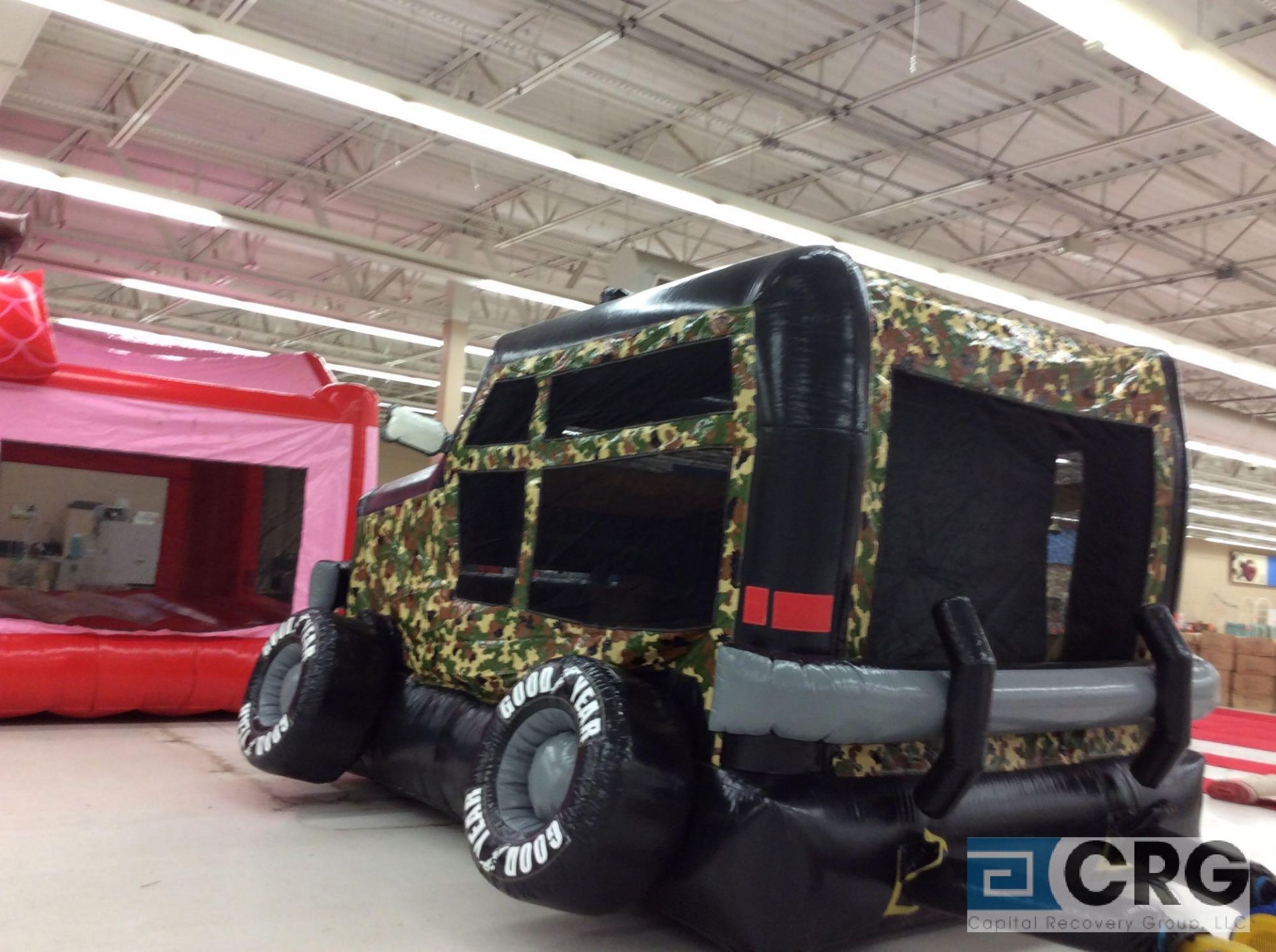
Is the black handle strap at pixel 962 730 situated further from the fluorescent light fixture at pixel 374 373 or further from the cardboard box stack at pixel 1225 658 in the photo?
the fluorescent light fixture at pixel 374 373

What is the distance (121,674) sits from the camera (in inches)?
194

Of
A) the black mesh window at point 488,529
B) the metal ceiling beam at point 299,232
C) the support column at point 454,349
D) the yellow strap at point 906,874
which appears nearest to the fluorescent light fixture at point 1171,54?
the black mesh window at point 488,529

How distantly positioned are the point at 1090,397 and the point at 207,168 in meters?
8.81

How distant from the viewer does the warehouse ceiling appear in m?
6.59

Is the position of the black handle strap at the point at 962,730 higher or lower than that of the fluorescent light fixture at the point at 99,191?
lower

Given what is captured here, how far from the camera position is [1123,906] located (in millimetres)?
2322

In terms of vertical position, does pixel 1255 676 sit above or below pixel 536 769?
below

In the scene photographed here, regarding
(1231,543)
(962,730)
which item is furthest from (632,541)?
(1231,543)

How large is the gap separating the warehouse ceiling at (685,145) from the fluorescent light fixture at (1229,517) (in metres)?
9.17

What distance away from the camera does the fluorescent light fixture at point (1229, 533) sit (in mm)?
24147

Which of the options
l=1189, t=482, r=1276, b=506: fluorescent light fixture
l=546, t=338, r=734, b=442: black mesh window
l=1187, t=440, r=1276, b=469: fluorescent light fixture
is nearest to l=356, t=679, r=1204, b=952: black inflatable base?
l=546, t=338, r=734, b=442: black mesh window

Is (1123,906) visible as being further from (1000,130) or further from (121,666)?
(1000,130)

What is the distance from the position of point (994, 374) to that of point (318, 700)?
2.29 m

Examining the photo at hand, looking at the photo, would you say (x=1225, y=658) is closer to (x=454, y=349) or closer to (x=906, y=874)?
(x=454, y=349)
